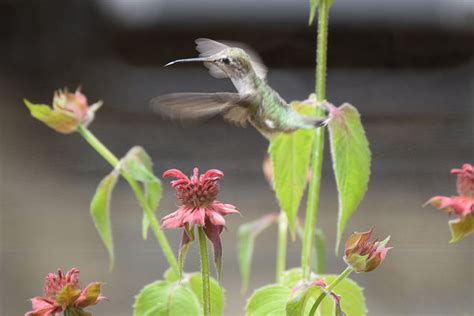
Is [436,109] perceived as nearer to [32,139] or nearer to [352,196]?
[32,139]

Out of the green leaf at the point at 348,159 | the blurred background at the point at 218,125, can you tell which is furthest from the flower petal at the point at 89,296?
the blurred background at the point at 218,125

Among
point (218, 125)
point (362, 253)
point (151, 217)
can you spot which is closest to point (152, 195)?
point (151, 217)

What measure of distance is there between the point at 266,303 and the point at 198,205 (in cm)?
6

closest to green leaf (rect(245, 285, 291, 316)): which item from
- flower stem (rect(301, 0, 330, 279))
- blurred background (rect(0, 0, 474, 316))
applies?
flower stem (rect(301, 0, 330, 279))

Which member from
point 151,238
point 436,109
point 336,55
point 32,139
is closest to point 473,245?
point 436,109

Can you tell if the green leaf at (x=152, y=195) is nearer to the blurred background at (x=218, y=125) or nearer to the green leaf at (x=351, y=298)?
the green leaf at (x=351, y=298)

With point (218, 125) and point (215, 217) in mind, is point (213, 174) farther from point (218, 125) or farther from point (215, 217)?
point (218, 125)

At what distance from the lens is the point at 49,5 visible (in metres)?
1.46

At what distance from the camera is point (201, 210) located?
9.2 inches

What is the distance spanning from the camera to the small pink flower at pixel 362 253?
0.23 m

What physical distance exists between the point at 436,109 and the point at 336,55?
0.23 m

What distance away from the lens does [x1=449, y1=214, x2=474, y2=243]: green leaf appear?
10.3 inches

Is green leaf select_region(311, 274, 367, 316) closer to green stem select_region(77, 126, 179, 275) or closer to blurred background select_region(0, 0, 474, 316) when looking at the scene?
green stem select_region(77, 126, 179, 275)

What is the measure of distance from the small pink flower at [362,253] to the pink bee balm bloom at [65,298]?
8 centimetres
